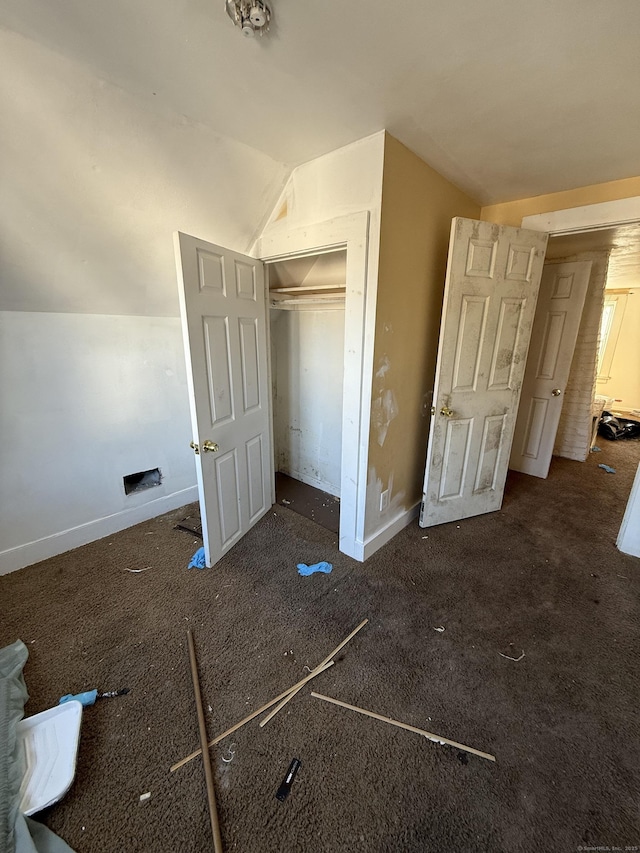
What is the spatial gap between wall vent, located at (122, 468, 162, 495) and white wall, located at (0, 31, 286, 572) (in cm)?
6

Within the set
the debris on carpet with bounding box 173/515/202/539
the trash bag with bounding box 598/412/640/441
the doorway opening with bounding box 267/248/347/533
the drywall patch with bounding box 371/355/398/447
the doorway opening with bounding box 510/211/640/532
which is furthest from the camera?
the trash bag with bounding box 598/412/640/441

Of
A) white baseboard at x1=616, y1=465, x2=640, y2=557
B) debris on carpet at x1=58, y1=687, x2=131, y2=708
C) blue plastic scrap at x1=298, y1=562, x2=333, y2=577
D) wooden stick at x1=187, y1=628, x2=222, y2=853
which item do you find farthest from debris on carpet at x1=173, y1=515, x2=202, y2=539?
white baseboard at x1=616, y1=465, x2=640, y2=557

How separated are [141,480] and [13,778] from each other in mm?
1779

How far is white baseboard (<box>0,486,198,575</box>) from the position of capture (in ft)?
6.64

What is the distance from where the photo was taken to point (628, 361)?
5688 millimetres

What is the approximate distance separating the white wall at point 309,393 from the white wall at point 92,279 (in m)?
0.87

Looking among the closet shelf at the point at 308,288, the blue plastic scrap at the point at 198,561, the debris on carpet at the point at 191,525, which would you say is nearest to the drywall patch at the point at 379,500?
the blue plastic scrap at the point at 198,561

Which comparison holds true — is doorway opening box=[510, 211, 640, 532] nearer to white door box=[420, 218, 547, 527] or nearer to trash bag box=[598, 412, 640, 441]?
trash bag box=[598, 412, 640, 441]

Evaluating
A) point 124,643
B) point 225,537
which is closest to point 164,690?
point 124,643

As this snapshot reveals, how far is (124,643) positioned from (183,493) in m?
1.31

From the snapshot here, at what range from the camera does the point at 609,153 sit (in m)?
1.68

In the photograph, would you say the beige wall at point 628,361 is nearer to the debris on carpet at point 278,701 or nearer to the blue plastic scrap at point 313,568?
the blue plastic scrap at point 313,568

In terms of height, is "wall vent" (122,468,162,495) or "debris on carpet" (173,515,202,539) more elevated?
"wall vent" (122,468,162,495)

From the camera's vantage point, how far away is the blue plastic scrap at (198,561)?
208cm
